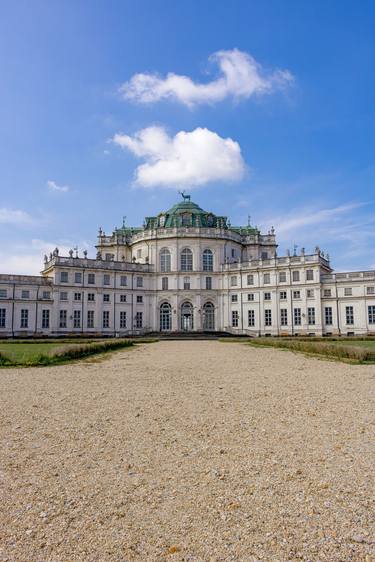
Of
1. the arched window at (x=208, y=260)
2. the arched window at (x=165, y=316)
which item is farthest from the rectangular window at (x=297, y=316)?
the arched window at (x=165, y=316)

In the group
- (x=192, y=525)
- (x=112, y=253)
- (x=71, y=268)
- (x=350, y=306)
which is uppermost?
(x=112, y=253)

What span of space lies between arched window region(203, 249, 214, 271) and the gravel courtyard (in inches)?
2268

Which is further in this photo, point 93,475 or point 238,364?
point 238,364

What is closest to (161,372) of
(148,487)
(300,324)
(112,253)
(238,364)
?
→ (238,364)

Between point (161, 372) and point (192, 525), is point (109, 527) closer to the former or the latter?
point (192, 525)

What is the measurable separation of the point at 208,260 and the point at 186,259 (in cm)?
368

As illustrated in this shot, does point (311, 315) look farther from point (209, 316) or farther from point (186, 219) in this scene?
point (186, 219)

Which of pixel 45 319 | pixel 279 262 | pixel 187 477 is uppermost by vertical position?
pixel 279 262

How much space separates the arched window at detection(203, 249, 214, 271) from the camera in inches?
2712

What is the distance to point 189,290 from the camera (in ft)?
220

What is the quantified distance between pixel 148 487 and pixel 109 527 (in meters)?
1.01

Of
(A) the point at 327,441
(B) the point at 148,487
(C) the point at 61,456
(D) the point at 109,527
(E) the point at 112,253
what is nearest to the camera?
(D) the point at 109,527

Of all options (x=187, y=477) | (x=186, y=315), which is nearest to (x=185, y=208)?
(x=186, y=315)

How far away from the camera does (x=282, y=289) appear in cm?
6166
